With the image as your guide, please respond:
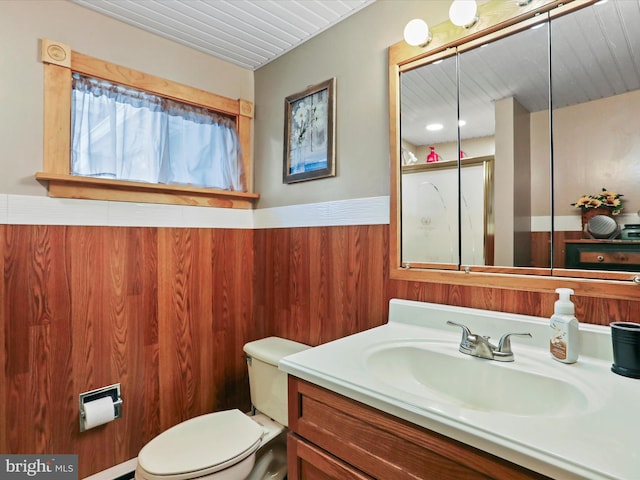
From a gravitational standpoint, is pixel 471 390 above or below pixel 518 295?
below

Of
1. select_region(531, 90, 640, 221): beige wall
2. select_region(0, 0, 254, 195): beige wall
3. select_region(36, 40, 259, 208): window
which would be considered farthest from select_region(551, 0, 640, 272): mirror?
select_region(0, 0, 254, 195): beige wall

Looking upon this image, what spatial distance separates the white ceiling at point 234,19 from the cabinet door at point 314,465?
5.42 ft

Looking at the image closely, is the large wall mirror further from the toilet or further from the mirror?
the toilet

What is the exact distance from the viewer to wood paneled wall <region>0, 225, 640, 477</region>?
1.38 m

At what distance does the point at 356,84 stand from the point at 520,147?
76cm

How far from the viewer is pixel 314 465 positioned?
92 cm

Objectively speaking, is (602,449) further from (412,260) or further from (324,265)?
(324,265)

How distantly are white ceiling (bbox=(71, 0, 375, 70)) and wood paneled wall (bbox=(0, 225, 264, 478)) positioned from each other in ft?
3.16

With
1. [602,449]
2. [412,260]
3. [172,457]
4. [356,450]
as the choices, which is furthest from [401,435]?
→ [172,457]

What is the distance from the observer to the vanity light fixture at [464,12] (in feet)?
3.82

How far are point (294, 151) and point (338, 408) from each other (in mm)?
1344

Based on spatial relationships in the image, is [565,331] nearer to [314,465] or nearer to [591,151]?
[591,151]

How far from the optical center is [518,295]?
1126 mm

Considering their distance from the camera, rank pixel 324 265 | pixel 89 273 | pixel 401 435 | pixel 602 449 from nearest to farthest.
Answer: pixel 602 449, pixel 401 435, pixel 89 273, pixel 324 265
